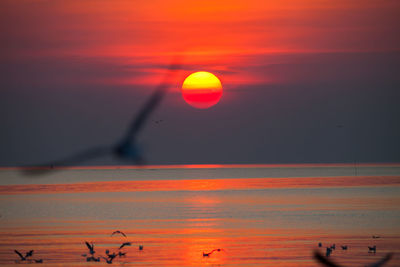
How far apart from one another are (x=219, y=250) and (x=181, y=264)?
6466 millimetres

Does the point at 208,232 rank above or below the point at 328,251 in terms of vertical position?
above

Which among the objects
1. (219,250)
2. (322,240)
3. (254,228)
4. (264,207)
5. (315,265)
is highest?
(264,207)

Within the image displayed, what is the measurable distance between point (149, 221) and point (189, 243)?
25285mm

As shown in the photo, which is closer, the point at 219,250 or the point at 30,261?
the point at 30,261

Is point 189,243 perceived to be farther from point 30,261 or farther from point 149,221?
point 149,221

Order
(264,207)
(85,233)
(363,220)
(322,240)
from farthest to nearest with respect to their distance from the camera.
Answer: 1. (264,207)
2. (363,220)
3. (85,233)
4. (322,240)

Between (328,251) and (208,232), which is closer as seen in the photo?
(328,251)

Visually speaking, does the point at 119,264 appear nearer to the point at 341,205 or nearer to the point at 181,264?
the point at 181,264

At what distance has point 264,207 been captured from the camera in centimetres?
9812

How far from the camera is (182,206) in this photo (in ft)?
338

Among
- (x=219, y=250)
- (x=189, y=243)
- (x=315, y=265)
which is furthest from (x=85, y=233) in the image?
(x=315, y=265)

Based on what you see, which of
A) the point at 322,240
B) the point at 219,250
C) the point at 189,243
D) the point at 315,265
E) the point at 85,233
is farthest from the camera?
the point at 85,233

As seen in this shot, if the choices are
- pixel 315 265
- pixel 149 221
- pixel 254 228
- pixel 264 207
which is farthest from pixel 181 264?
pixel 264 207

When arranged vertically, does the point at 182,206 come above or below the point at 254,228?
above
